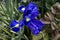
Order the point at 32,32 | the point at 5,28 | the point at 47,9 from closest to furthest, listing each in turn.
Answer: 1. the point at 32,32
2. the point at 5,28
3. the point at 47,9

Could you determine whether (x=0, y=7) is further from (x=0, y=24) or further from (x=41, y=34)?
(x=41, y=34)

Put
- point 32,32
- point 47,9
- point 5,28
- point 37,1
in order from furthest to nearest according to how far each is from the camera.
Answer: point 37,1, point 47,9, point 5,28, point 32,32

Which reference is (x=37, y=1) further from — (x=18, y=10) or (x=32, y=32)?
(x=32, y=32)

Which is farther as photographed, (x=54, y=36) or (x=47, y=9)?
(x=47, y=9)

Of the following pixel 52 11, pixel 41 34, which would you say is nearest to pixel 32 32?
pixel 41 34

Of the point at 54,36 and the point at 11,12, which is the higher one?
the point at 11,12

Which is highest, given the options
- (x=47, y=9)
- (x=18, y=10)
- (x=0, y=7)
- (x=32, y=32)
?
(x=0, y=7)

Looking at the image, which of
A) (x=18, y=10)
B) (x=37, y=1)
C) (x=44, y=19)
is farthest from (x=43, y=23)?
(x=37, y=1)

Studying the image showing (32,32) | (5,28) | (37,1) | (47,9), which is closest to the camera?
(32,32)

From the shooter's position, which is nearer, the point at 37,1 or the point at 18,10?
the point at 18,10
